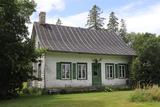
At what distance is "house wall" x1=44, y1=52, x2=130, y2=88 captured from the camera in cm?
2838

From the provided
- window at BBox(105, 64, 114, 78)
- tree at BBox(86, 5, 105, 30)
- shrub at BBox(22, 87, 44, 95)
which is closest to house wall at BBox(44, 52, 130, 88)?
window at BBox(105, 64, 114, 78)

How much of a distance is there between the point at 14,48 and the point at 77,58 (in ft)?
28.4

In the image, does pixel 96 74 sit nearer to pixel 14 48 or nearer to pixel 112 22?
pixel 14 48

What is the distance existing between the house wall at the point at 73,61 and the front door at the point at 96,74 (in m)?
0.32

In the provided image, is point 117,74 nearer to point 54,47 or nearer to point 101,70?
point 101,70

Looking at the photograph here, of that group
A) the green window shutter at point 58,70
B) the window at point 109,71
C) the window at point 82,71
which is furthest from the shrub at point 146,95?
the window at point 109,71

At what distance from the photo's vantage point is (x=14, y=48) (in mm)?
22125

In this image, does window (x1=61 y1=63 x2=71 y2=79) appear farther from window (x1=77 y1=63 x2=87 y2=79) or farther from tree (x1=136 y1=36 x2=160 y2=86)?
tree (x1=136 y1=36 x2=160 y2=86)

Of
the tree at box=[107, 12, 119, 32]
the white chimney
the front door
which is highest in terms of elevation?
the tree at box=[107, 12, 119, 32]

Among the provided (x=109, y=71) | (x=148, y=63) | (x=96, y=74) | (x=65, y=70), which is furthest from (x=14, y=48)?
(x=148, y=63)

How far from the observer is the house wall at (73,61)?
28.4 meters

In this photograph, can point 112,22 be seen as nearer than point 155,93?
No

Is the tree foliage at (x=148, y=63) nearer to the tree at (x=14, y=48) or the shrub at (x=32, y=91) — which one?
the shrub at (x=32, y=91)

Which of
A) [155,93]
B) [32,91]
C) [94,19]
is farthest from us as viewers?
[94,19]
